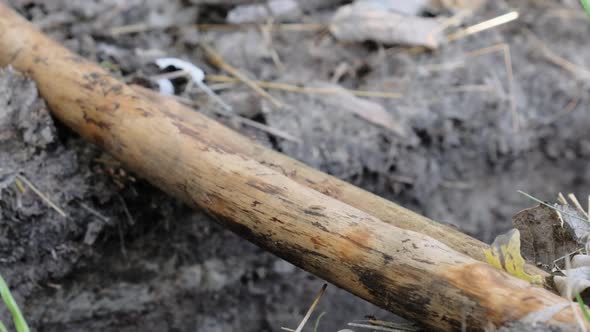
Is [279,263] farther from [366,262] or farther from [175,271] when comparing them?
[366,262]

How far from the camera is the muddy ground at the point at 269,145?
194 cm

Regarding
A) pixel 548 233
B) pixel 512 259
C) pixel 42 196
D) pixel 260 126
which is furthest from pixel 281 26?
pixel 512 259

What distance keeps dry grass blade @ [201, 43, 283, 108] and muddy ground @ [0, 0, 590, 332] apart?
3 centimetres

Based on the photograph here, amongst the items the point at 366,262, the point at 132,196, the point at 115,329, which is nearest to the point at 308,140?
the point at 132,196

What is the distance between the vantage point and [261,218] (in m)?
1.40

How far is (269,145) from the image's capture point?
217 cm

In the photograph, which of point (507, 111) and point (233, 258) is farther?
point (507, 111)

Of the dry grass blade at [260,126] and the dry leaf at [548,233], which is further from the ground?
the dry leaf at [548,233]

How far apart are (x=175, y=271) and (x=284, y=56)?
102 centimetres

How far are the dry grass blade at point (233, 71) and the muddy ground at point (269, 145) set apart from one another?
3 cm

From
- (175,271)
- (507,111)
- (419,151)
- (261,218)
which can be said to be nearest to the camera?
(261,218)

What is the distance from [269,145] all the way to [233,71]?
1.52ft

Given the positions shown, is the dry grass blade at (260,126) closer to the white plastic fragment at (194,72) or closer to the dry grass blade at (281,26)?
the white plastic fragment at (194,72)

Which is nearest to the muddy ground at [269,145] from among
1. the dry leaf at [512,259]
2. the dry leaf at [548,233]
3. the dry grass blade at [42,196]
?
the dry grass blade at [42,196]
